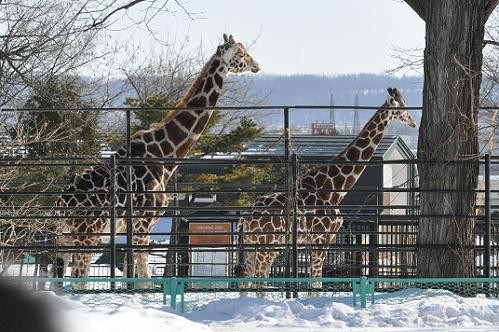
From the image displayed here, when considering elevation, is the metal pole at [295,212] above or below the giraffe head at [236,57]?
below

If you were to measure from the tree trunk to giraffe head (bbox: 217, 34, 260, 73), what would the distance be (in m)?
2.98

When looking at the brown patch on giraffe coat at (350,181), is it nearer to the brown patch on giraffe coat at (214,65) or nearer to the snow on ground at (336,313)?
the brown patch on giraffe coat at (214,65)

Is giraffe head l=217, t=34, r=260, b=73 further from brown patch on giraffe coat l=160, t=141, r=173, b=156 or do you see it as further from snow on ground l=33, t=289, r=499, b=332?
snow on ground l=33, t=289, r=499, b=332

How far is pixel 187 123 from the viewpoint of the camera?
50.9 ft

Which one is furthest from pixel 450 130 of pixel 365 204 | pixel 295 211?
pixel 365 204

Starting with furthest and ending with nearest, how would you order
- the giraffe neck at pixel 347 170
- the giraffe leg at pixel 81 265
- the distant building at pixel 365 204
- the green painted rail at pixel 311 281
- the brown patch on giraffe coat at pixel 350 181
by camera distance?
the distant building at pixel 365 204
the brown patch on giraffe coat at pixel 350 181
the giraffe neck at pixel 347 170
the giraffe leg at pixel 81 265
the green painted rail at pixel 311 281

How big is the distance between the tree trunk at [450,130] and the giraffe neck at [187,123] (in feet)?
10.6

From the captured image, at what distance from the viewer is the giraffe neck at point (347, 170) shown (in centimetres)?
1519

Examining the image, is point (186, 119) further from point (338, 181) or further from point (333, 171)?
point (338, 181)

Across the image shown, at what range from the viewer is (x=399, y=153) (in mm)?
42375

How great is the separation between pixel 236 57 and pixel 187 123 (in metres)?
1.20

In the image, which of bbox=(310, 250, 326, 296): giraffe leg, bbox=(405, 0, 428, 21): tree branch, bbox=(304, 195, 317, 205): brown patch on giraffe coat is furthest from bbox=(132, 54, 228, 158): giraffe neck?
bbox=(405, 0, 428, 21): tree branch

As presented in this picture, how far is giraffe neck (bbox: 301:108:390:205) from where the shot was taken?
15.2 meters

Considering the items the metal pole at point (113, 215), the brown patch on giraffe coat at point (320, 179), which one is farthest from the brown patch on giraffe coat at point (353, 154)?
the metal pole at point (113, 215)
